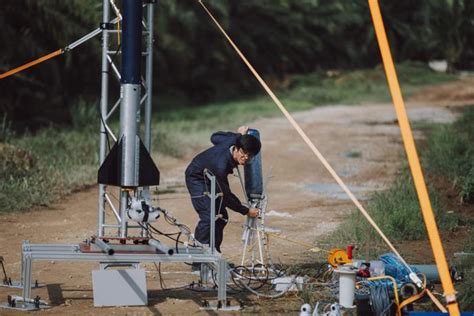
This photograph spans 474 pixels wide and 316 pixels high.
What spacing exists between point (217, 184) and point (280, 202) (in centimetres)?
499

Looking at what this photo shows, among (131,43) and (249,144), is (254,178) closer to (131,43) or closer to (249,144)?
(249,144)

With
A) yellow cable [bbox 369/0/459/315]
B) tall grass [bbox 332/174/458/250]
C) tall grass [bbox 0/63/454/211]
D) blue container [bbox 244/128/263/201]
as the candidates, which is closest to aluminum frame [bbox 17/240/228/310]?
blue container [bbox 244/128/263/201]

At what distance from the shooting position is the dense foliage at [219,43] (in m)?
18.6

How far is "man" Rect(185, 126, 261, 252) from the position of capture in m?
8.01

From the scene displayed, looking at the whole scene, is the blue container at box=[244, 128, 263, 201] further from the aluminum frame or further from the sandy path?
the aluminum frame

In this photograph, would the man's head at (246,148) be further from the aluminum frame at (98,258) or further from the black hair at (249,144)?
the aluminum frame at (98,258)

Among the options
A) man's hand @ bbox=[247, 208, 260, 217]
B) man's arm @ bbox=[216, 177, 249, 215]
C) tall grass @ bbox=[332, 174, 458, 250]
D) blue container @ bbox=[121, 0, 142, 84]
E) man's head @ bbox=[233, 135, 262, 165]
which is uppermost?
blue container @ bbox=[121, 0, 142, 84]

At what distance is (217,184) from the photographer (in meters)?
8.08

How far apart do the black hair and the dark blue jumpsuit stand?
→ 0.25m

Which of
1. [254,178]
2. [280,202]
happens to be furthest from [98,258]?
[280,202]

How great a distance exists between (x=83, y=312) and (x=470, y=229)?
5070 millimetres

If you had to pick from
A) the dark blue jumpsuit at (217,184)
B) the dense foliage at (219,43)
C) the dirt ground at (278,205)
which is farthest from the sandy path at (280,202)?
the dense foliage at (219,43)

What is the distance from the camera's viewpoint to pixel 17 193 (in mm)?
12102

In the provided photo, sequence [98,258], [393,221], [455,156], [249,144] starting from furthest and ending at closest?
[455,156] → [393,221] → [249,144] → [98,258]
